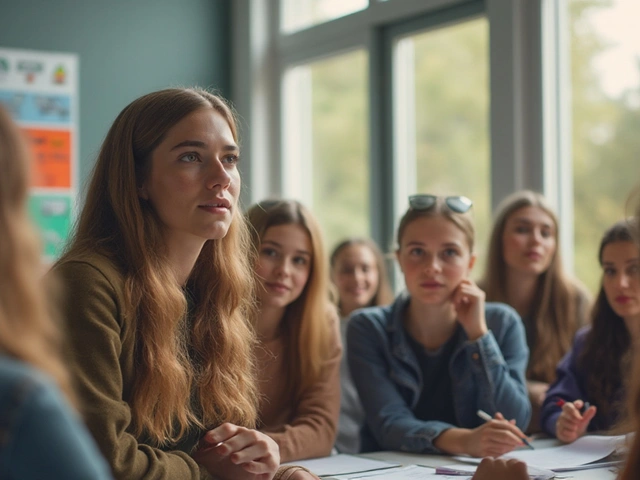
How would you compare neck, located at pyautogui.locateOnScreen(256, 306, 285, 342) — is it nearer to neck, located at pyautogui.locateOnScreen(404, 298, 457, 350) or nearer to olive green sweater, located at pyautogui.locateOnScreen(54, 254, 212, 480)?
neck, located at pyautogui.locateOnScreen(404, 298, 457, 350)

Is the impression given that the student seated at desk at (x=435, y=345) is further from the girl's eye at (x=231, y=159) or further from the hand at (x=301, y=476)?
the girl's eye at (x=231, y=159)

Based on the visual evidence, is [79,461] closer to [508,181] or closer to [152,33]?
[508,181]

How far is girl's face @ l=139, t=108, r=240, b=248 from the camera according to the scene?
1.89 metres

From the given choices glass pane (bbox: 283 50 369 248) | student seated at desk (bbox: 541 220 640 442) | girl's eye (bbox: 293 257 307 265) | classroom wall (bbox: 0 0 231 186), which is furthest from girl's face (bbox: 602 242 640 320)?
classroom wall (bbox: 0 0 231 186)

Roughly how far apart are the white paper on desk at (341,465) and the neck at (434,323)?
509 mm

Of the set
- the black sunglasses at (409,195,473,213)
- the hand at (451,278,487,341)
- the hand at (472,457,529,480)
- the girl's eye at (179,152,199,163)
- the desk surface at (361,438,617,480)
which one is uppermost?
the girl's eye at (179,152,199,163)

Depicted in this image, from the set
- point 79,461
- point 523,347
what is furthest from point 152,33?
point 79,461

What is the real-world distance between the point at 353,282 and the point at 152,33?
7.79ft

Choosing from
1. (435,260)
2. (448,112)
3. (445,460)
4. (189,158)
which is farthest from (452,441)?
(448,112)

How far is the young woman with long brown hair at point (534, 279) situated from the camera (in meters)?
3.12

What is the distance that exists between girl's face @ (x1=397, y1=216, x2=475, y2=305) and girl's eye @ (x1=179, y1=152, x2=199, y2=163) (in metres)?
0.94

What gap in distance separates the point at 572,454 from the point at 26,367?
1720 millimetres

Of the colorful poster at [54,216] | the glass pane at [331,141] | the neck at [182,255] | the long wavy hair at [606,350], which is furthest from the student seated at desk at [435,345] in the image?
the colorful poster at [54,216]

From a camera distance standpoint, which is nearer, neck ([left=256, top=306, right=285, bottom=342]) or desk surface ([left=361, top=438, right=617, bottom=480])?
desk surface ([left=361, top=438, right=617, bottom=480])
